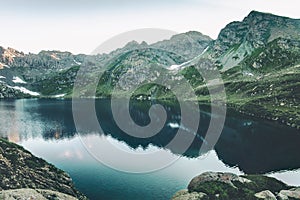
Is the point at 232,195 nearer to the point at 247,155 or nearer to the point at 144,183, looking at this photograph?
the point at 144,183

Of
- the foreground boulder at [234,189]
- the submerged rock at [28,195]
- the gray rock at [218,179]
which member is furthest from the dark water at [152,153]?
the submerged rock at [28,195]

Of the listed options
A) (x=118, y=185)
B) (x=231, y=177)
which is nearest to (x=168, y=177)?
(x=118, y=185)

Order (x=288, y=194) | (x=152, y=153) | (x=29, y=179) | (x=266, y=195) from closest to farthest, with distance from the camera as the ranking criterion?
(x=266, y=195)
(x=288, y=194)
(x=29, y=179)
(x=152, y=153)

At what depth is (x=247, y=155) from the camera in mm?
119562

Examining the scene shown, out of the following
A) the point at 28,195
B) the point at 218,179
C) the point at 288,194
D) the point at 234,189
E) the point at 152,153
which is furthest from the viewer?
the point at 152,153

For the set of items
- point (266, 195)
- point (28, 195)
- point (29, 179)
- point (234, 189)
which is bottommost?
point (266, 195)

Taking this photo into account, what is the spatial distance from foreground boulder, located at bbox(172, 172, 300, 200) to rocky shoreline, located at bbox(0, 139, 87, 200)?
30829 millimetres

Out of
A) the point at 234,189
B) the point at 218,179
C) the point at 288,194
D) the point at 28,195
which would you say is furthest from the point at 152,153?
the point at 28,195

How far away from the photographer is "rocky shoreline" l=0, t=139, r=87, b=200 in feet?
204

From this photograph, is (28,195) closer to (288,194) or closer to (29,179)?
(29,179)

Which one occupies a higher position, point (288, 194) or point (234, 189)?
point (234, 189)

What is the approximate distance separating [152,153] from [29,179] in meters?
64.9

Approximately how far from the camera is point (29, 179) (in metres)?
72.3

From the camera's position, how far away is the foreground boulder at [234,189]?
70.3 metres
